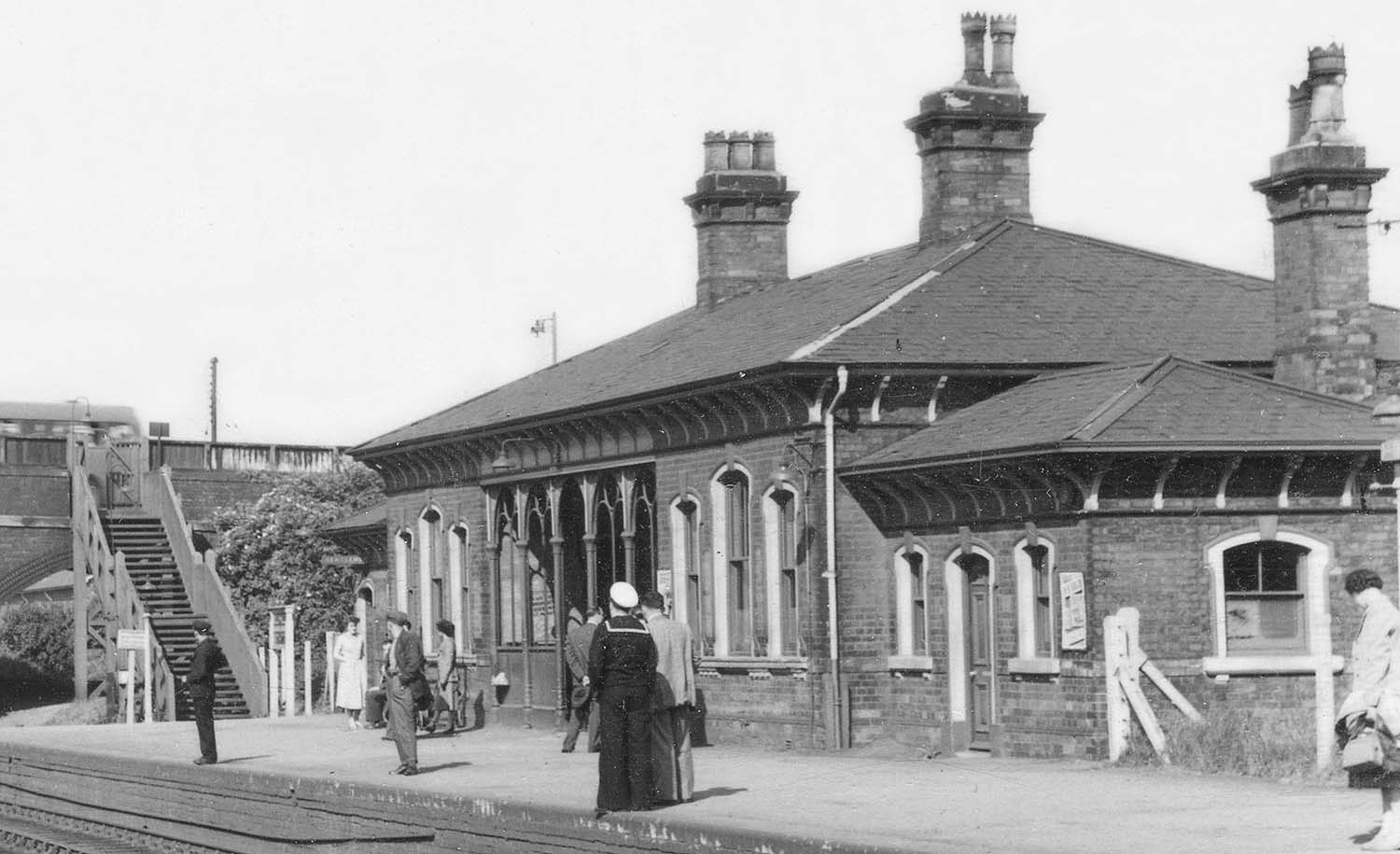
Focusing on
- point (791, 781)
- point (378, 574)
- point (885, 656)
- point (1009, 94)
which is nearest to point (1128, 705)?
point (791, 781)

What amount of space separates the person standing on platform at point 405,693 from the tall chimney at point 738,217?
13015 millimetres

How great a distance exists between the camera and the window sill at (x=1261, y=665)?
21.4 m

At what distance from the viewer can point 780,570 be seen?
25.9 meters

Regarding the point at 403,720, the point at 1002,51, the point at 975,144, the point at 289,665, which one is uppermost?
the point at 1002,51

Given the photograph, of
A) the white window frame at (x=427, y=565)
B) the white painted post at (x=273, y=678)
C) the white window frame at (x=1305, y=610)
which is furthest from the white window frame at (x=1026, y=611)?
the white painted post at (x=273, y=678)

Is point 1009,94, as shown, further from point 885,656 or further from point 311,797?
point 311,797

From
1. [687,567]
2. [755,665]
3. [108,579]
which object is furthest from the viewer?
[108,579]

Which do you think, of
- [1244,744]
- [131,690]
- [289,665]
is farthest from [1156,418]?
[131,690]

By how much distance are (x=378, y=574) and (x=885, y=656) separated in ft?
55.7

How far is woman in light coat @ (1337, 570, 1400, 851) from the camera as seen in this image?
1295cm

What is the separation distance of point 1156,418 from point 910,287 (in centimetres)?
560

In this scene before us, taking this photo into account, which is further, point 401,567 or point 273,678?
point 273,678

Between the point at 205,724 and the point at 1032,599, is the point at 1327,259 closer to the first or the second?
the point at 1032,599

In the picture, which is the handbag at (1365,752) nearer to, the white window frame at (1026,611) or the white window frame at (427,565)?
the white window frame at (1026,611)
